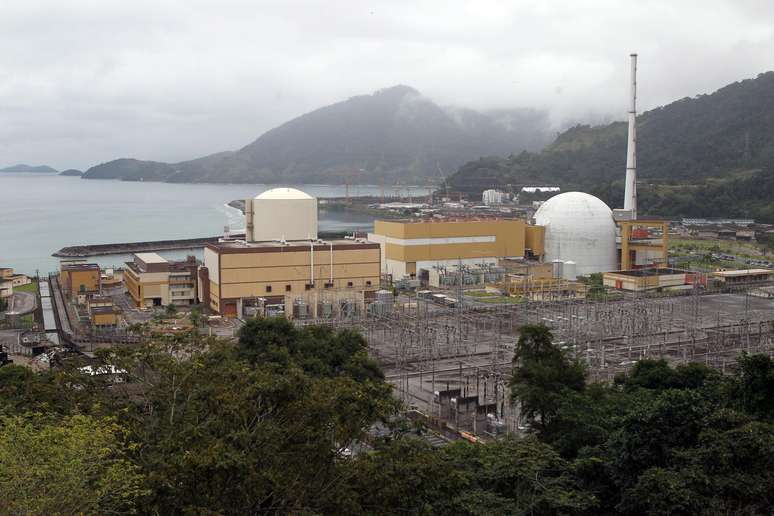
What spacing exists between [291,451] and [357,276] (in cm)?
1376

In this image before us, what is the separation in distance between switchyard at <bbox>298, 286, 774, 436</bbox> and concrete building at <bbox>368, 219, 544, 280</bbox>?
9.77 feet

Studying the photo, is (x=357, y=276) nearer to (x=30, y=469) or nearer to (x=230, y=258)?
(x=230, y=258)

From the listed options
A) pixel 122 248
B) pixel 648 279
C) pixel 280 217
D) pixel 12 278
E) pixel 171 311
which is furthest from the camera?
pixel 122 248

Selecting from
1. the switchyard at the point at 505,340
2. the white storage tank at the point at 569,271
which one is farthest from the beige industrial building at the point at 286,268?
the white storage tank at the point at 569,271

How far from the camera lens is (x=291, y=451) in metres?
4.08

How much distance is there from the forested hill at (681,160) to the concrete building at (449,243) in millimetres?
17476

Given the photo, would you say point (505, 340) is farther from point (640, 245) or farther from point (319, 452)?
point (319, 452)

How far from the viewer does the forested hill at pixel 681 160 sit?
123 ft

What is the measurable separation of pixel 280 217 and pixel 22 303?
6835mm

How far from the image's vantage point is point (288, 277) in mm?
17156

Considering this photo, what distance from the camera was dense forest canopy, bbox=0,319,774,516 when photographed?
365 cm

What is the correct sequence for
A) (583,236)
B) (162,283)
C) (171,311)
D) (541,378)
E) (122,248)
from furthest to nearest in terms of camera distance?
(122,248), (583,236), (162,283), (171,311), (541,378)

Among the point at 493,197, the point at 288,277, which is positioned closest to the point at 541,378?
the point at 288,277

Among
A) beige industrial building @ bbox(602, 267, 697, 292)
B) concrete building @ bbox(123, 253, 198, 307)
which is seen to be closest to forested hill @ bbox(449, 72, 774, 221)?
beige industrial building @ bbox(602, 267, 697, 292)
